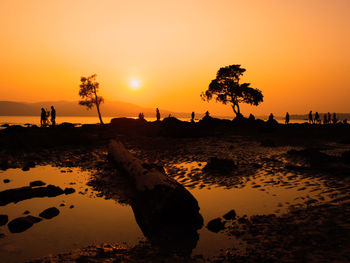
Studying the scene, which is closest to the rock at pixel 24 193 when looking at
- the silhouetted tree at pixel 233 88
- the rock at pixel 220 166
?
the rock at pixel 220 166

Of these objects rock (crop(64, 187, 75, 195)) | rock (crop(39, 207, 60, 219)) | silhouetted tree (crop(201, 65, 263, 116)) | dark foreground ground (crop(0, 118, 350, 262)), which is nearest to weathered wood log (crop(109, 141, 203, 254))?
dark foreground ground (crop(0, 118, 350, 262))

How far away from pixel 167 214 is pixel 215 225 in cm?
126

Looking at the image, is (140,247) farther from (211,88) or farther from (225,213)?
(211,88)

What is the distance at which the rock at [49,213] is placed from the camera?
7.10 metres

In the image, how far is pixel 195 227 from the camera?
6438 mm

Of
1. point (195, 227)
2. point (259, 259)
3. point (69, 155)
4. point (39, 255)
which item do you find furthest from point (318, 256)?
point (69, 155)

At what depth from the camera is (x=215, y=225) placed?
248 inches

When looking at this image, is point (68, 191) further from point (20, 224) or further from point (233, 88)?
point (233, 88)

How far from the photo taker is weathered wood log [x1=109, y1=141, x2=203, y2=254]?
576cm

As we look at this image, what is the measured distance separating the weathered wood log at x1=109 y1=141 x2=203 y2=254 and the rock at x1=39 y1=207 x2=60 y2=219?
2.24m

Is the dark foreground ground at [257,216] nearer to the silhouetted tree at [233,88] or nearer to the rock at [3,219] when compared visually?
the rock at [3,219]

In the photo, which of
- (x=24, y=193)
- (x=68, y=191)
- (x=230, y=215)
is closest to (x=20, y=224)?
(x=24, y=193)

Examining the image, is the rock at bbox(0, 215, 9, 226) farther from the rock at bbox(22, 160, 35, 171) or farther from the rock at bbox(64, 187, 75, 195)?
the rock at bbox(22, 160, 35, 171)

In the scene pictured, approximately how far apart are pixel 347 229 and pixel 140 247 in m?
4.68
